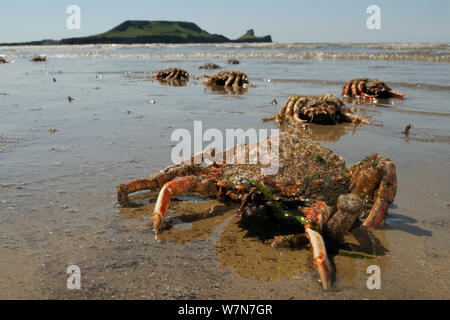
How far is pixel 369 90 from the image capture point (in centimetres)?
1241

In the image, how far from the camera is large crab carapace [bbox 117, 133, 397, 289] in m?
3.02

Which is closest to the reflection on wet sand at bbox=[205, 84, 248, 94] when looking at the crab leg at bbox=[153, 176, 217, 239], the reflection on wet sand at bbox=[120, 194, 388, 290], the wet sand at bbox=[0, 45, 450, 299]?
the wet sand at bbox=[0, 45, 450, 299]

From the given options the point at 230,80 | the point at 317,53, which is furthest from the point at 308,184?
the point at 317,53

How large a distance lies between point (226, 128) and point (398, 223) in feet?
15.9

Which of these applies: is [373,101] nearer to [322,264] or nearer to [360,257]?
[360,257]

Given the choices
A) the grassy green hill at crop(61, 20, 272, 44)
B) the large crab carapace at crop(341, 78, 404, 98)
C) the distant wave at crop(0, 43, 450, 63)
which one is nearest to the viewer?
the large crab carapace at crop(341, 78, 404, 98)

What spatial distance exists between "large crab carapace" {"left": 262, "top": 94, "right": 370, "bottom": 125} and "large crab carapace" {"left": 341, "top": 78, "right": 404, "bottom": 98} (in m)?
3.86

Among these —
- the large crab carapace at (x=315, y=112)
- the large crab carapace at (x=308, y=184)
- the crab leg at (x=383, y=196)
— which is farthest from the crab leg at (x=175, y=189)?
the large crab carapace at (x=315, y=112)

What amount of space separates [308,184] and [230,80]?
12.9m

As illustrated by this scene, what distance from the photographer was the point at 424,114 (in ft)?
30.6

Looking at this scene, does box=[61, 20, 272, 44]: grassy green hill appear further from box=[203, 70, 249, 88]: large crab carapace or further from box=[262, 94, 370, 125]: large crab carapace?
box=[262, 94, 370, 125]: large crab carapace

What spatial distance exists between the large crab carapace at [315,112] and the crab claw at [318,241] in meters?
5.98

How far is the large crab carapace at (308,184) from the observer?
3018 mm
